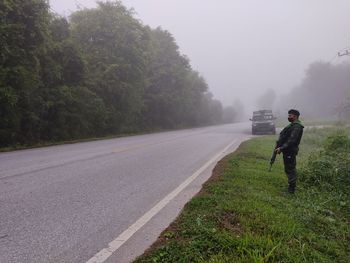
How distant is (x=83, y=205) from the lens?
662cm

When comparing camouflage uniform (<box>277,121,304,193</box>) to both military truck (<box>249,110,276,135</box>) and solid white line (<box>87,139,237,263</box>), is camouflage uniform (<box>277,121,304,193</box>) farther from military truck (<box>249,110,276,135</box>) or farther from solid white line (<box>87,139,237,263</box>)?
military truck (<box>249,110,276,135</box>)

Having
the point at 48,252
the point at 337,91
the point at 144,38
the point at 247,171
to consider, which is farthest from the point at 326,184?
the point at 337,91

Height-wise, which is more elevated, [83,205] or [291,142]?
[291,142]

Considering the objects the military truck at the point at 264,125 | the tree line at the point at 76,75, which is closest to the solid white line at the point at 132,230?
the tree line at the point at 76,75

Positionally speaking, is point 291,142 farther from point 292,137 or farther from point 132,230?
point 132,230

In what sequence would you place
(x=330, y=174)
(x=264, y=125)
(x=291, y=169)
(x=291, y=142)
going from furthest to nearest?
(x=264, y=125) → (x=330, y=174) → (x=291, y=169) → (x=291, y=142)

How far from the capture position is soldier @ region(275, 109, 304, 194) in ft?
26.2

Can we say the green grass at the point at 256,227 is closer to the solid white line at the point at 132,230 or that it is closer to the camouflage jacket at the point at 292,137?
the solid white line at the point at 132,230

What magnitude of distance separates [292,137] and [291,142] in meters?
0.10

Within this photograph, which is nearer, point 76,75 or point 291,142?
point 291,142

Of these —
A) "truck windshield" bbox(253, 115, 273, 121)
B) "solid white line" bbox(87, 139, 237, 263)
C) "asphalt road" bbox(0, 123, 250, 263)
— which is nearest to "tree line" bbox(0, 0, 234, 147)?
"asphalt road" bbox(0, 123, 250, 263)

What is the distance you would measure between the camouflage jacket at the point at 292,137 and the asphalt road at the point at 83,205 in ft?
6.76

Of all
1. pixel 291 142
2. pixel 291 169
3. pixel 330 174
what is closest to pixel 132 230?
pixel 291 142

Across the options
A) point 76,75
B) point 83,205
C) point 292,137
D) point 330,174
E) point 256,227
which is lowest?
point 330,174
